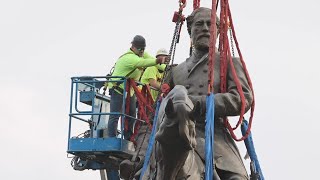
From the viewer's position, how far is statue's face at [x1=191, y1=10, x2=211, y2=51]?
1185 centimetres

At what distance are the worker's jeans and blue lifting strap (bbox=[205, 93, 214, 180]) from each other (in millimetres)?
6587

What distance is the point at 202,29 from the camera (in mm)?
11859

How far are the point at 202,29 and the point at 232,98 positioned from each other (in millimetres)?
1101

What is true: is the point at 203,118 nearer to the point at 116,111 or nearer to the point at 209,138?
the point at 209,138

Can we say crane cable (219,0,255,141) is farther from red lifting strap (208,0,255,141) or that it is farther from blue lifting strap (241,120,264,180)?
blue lifting strap (241,120,264,180)

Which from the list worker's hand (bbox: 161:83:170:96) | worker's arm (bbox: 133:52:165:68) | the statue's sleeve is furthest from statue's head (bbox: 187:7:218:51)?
worker's arm (bbox: 133:52:165:68)

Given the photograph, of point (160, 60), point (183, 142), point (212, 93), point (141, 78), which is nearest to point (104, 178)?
point (141, 78)

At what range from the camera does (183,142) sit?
9.03m

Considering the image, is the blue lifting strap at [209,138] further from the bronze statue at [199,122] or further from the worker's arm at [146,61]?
the worker's arm at [146,61]

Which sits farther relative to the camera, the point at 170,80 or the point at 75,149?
the point at 75,149

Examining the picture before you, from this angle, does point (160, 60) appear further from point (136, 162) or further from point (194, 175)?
point (194, 175)

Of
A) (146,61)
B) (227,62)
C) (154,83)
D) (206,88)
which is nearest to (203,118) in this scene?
(206,88)

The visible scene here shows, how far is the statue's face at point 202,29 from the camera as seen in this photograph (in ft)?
38.9

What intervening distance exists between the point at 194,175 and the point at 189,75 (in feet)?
7.13
